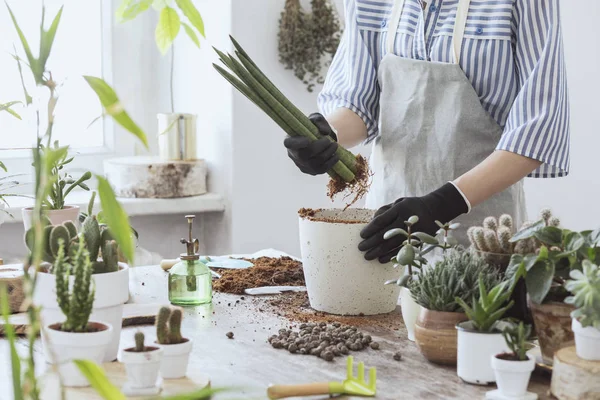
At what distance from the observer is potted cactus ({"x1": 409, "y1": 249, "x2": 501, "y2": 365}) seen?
49.4 inches

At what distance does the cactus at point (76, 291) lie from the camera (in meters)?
1.02

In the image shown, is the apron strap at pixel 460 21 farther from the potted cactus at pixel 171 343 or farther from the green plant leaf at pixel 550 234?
the potted cactus at pixel 171 343

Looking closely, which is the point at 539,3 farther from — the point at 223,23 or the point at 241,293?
the point at 223,23

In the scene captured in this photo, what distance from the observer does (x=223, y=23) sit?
335cm

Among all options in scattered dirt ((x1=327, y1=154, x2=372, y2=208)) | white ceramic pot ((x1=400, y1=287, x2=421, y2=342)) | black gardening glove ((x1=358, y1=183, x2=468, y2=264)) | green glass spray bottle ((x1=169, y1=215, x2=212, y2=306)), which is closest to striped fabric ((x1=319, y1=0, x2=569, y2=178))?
black gardening glove ((x1=358, y1=183, x2=468, y2=264))

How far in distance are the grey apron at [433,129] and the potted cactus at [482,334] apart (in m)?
0.81

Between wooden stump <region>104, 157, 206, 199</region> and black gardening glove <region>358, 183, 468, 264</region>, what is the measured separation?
66.4 inches

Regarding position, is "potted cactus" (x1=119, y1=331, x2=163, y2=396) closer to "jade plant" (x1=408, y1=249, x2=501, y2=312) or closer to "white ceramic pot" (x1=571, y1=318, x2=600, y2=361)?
"jade plant" (x1=408, y1=249, x2=501, y2=312)

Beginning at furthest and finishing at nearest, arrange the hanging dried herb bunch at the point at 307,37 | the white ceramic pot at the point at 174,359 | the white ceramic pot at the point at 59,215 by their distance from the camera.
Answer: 1. the hanging dried herb bunch at the point at 307,37
2. the white ceramic pot at the point at 59,215
3. the white ceramic pot at the point at 174,359

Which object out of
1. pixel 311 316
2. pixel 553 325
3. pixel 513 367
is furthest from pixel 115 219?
pixel 311 316

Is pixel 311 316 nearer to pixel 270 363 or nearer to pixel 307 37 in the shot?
pixel 270 363

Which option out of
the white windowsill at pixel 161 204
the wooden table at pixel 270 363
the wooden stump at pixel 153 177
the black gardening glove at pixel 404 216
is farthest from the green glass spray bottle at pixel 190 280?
the wooden stump at pixel 153 177

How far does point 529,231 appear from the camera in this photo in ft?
4.09

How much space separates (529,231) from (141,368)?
23.4 inches
